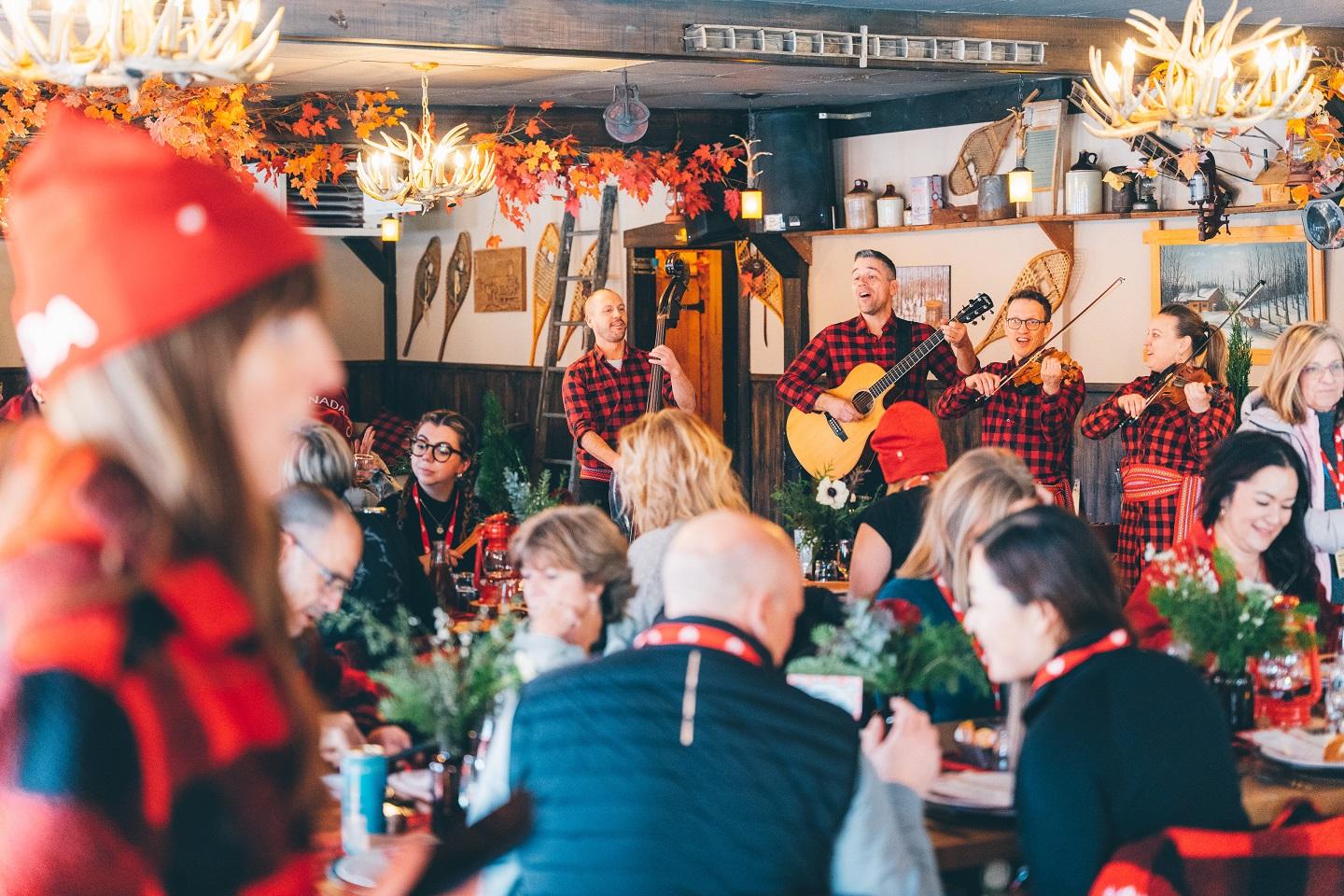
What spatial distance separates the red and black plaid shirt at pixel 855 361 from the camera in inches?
269

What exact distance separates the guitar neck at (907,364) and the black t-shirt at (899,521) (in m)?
2.67

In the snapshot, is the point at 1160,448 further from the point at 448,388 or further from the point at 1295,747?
the point at 448,388

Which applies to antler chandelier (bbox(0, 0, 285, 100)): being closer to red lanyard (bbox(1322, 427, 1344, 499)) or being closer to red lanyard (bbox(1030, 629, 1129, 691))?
red lanyard (bbox(1030, 629, 1129, 691))

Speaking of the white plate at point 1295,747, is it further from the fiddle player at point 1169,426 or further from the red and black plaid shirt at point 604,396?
the red and black plaid shirt at point 604,396

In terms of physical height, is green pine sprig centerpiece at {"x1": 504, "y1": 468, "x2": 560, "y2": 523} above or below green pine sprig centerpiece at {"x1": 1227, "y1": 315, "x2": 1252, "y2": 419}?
below

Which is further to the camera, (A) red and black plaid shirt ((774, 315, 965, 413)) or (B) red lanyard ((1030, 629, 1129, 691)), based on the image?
(A) red and black plaid shirt ((774, 315, 965, 413))

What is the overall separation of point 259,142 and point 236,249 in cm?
714

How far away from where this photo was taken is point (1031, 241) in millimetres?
8156

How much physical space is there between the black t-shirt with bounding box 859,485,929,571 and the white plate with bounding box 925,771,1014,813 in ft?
4.44

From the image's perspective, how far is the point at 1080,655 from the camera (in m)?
2.28

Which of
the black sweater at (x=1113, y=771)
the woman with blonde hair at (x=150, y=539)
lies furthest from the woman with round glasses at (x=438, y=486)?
the woman with blonde hair at (x=150, y=539)

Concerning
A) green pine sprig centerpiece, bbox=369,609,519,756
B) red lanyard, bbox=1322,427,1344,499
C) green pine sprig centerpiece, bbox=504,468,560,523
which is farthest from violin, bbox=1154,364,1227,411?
green pine sprig centerpiece, bbox=369,609,519,756

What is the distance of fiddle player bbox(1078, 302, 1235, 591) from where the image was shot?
5605 millimetres

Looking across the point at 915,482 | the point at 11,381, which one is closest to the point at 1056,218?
the point at 915,482
